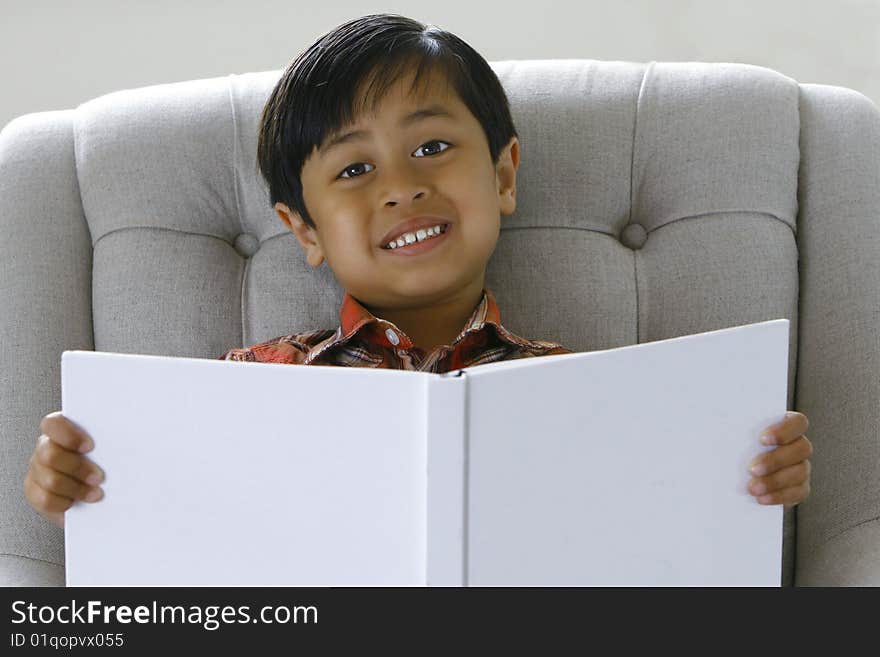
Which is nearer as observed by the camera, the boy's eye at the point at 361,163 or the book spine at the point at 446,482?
the book spine at the point at 446,482

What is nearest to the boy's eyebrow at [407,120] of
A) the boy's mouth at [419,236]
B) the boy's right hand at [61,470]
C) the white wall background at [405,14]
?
the boy's mouth at [419,236]

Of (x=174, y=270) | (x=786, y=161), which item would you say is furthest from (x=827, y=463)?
(x=174, y=270)

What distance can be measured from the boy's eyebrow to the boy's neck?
0.20 m

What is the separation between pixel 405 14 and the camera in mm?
1648

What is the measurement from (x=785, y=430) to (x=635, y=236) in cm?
44

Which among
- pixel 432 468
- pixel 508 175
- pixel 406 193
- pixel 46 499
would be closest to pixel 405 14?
pixel 508 175

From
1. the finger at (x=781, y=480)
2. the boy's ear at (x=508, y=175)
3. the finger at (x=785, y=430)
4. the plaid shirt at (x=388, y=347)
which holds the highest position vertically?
the boy's ear at (x=508, y=175)

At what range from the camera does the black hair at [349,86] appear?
113 cm

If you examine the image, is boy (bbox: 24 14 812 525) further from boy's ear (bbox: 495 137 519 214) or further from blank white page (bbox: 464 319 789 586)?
blank white page (bbox: 464 319 789 586)

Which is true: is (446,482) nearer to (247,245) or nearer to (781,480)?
(781,480)

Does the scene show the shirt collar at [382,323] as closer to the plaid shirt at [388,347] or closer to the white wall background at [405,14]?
the plaid shirt at [388,347]

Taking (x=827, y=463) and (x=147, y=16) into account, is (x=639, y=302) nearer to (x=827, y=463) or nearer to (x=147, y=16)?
(x=827, y=463)

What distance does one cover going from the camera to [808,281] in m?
1.19
